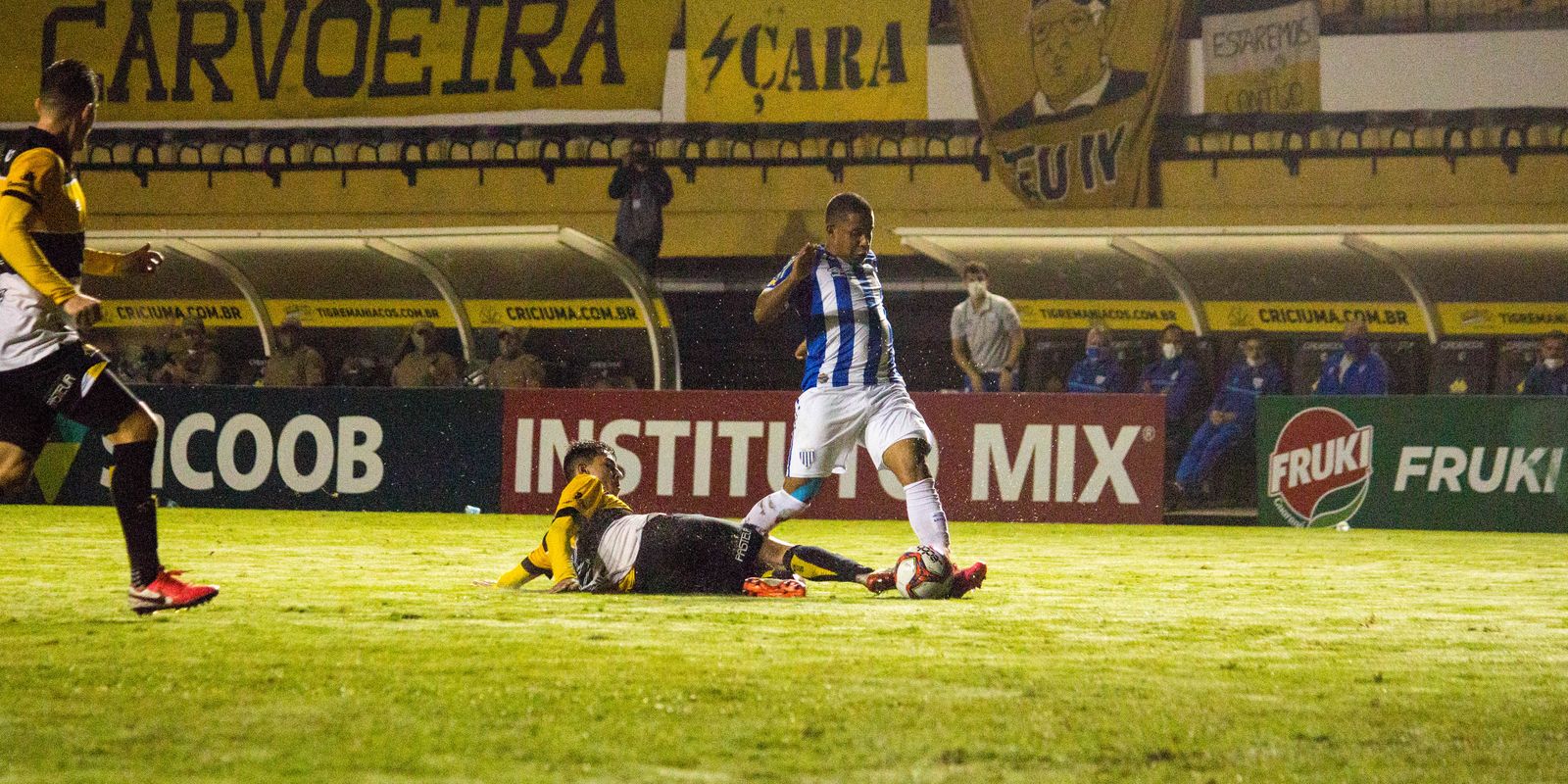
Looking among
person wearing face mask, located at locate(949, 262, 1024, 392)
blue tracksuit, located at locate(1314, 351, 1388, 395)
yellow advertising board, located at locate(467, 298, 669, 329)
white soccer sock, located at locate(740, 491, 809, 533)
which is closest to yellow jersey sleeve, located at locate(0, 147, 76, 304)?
white soccer sock, located at locate(740, 491, 809, 533)

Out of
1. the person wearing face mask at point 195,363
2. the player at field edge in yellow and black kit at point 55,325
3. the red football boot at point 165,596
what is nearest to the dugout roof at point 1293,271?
the person wearing face mask at point 195,363

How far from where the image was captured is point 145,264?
673 cm

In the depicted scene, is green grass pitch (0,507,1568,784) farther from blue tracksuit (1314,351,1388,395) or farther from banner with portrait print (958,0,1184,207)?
banner with portrait print (958,0,1184,207)

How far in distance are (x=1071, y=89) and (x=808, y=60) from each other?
2746 mm

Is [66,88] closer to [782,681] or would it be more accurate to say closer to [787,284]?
[787,284]

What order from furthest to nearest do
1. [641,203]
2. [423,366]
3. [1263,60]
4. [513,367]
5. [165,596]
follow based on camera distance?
[641,203] < [1263,60] < [423,366] < [513,367] < [165,596]

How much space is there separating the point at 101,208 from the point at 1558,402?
1547cm

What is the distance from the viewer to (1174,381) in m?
16.0

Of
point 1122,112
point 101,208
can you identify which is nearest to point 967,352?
point 1122,112

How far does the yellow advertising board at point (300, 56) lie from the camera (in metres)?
19.0

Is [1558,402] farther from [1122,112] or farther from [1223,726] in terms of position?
[1223,726]

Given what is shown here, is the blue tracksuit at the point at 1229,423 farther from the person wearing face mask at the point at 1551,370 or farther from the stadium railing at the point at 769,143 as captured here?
the stadium railing at the point at 769,143

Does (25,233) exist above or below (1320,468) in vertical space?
above

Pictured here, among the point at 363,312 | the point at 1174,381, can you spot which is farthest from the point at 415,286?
the point at 1174,381
